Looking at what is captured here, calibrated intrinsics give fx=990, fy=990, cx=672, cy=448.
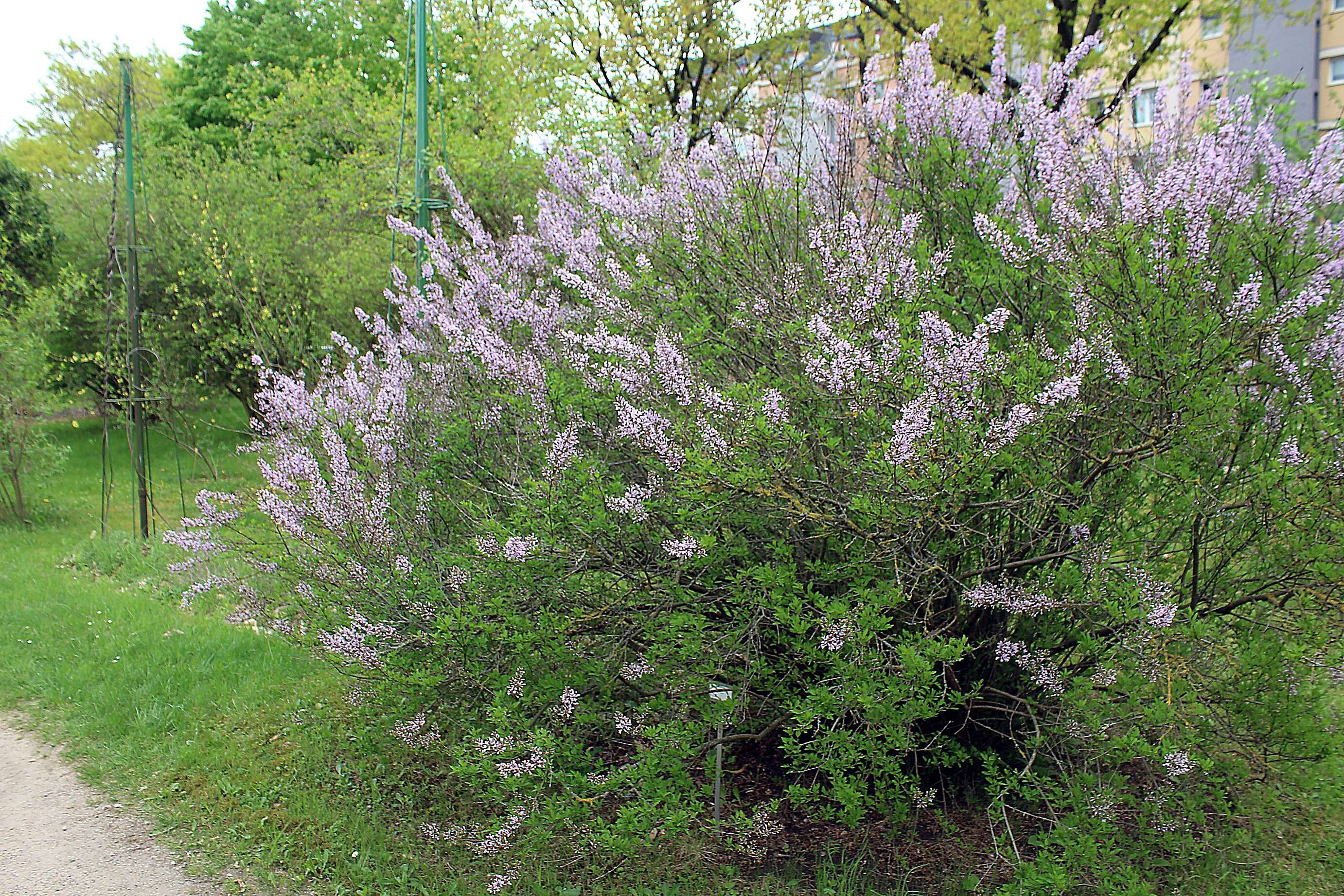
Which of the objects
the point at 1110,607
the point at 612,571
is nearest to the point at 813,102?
the point at 612,571

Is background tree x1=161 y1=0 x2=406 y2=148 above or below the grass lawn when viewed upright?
above

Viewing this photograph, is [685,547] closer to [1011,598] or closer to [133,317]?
[1011,598]

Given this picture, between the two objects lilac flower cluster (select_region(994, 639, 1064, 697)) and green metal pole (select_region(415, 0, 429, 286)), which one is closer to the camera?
lilac flower cluster (select_region(994, 639, 1064, 697))

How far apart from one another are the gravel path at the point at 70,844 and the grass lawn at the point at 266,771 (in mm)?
112

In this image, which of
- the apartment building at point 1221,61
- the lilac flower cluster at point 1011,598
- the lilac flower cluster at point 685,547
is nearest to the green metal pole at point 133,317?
the apartment building at point 1221,61

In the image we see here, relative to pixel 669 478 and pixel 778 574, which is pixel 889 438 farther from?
pixel 669 478

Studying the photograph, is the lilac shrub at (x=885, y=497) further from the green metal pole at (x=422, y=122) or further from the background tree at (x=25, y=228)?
the background tree at (x=25, y=228)

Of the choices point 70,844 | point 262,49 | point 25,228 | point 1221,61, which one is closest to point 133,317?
point 70,844

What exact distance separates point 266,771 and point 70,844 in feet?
2.73

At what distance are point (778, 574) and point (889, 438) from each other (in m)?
0.56

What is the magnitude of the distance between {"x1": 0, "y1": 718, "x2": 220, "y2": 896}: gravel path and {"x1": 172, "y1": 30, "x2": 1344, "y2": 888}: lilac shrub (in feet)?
3.62

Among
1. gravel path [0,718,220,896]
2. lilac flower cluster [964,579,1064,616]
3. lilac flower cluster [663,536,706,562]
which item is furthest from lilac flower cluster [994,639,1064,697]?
gravel path [0,718,220,896]

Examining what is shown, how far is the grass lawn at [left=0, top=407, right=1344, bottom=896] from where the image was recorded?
12.2 feet

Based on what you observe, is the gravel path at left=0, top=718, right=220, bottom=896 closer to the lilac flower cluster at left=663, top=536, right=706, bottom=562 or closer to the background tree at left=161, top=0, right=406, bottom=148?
the lilac flower cluster at left=663, top=536, right=706, bottom=562
